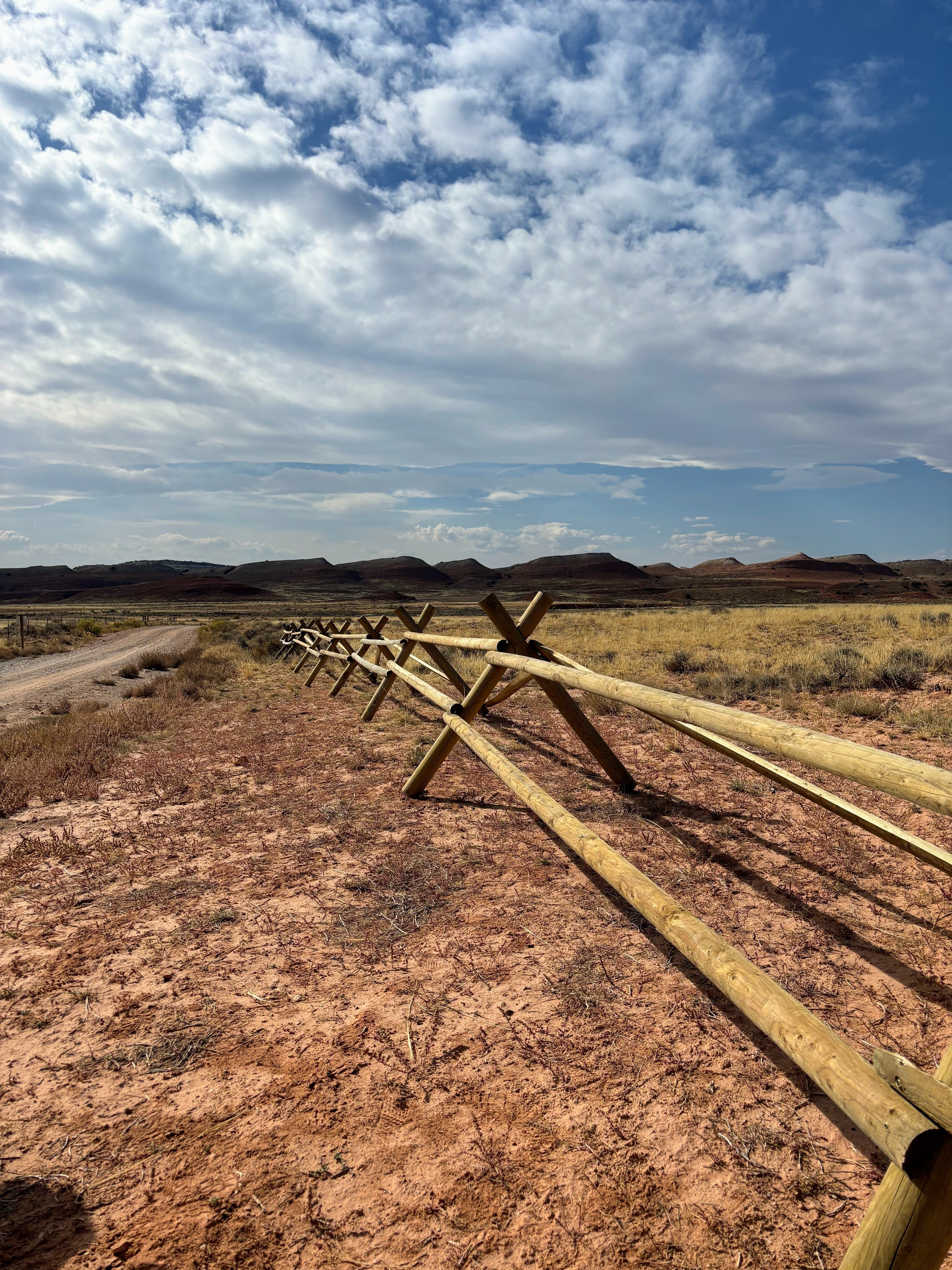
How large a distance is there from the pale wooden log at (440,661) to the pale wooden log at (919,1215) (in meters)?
5.62

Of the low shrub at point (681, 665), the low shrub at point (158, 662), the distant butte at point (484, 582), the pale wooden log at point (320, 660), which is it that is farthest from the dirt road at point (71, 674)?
the distant butte at point (484, 582)

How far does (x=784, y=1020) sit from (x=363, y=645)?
28.2 ft

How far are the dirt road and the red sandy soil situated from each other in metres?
7.78

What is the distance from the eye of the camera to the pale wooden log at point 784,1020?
1184 mm

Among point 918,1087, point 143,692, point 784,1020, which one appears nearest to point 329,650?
point 143,692

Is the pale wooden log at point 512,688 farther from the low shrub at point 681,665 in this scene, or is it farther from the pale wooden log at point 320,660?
the pale wooden log at point 320,660

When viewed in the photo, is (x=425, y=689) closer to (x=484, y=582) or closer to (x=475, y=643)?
(x=475, y=643)

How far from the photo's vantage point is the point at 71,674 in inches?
596

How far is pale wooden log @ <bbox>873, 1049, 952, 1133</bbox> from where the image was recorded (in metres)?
1.11

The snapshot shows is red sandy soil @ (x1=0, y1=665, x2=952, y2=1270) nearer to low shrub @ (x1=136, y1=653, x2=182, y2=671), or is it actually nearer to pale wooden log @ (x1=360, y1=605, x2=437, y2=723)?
pale wooden log @ (x1=360, y1=605, x2=437, y2=723)

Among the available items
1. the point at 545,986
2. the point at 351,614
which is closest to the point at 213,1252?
the point at 545,986

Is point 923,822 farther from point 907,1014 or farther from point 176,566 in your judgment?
point 176,566

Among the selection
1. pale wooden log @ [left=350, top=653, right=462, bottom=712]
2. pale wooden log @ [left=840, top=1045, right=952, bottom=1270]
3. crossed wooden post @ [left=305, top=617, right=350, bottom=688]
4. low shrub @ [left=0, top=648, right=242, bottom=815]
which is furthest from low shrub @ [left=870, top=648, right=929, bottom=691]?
low shrub @ [left=0, top=648, right=242, bottom=815]

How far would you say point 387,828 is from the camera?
444 cm
